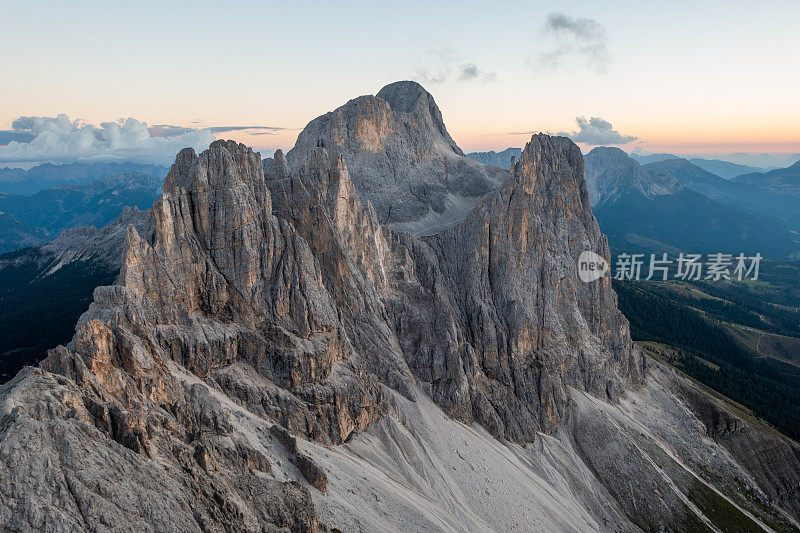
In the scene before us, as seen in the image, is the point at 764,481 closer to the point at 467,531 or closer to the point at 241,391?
the point at 467,531

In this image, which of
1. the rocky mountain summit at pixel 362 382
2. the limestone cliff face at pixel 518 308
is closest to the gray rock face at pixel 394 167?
the rocky mountain summit at pixel 362 382

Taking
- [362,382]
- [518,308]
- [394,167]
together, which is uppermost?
[394,167]

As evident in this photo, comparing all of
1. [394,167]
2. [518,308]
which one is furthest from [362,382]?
[394,167]

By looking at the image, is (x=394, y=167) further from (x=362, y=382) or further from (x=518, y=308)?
(x=362, y=382)

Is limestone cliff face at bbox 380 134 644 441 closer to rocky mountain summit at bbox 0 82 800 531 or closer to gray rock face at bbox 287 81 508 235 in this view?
rocky mountain summit at bbox 0 82 800 531

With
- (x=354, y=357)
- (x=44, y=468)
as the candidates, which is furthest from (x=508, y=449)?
(x=44, y=468)

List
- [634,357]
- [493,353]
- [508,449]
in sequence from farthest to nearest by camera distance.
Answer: [634,357]
[493,353]
[508,449]

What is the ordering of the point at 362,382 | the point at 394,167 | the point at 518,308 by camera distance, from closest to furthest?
the point at 362,382 → the point at 518,308 → the point at 394,167

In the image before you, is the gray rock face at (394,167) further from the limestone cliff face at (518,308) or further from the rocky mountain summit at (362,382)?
the limestone cliff face at (518,308)
